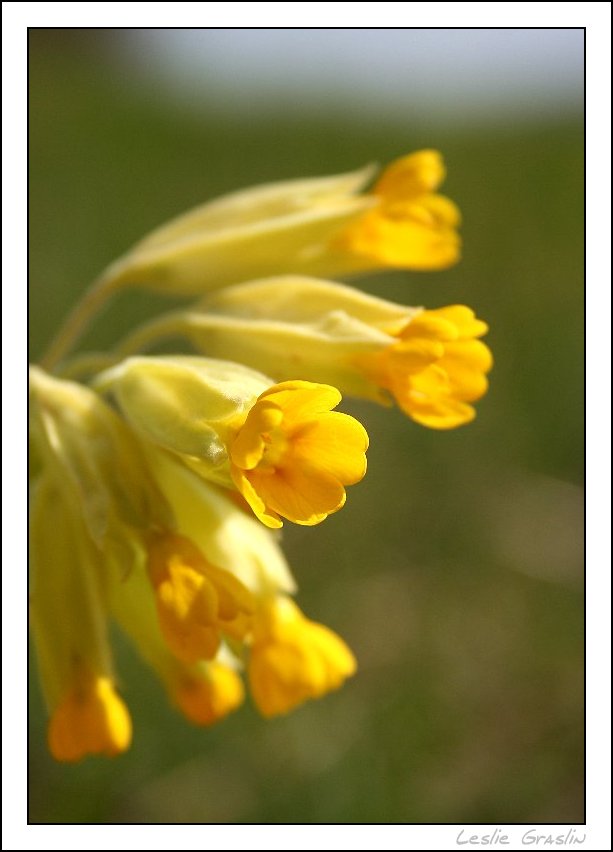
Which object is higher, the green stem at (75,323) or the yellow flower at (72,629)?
the green stem at (75,323)

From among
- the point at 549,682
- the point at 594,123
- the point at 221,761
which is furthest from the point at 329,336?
the point at 549,682

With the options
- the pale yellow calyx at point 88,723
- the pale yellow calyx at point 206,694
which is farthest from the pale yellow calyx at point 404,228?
the pale yellow calyx at point 88,723

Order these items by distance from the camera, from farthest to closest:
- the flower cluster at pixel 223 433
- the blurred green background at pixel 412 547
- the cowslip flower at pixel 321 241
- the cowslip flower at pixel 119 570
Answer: the blurred green background at pixel 412 547
the cowslip flower at pixel 321 241
the cowslip flower at pixel 119 570
the flower cluster at pixel 223 433

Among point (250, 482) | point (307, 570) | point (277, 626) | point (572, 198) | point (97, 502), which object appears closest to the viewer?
point (250, 482)

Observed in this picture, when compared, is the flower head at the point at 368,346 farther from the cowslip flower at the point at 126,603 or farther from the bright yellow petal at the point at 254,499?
the bright yellow petal at the point at 254,499

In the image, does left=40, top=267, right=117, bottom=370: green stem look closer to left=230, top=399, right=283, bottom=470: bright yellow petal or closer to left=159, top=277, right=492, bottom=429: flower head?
left=159, top=277, right=492, bottom=429: flower head

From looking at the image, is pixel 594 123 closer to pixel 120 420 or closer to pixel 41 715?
pixel 120 420
